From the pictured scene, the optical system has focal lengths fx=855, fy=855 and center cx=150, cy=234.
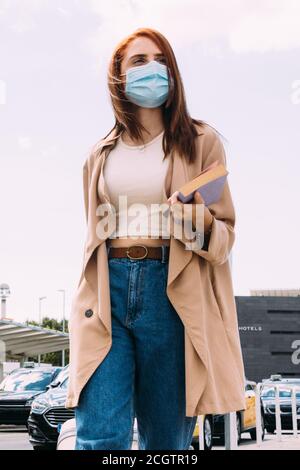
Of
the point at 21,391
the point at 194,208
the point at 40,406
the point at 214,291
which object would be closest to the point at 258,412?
the point at 40,406

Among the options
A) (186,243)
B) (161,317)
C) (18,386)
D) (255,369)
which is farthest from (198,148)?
(255,369)

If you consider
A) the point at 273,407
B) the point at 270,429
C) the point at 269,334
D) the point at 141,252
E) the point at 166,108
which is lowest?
the point at 269,334

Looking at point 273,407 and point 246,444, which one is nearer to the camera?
point 246,444

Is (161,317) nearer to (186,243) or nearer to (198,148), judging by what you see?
(186,243)

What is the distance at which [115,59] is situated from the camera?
8.43ft

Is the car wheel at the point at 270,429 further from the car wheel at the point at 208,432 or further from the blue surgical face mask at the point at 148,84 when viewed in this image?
the blue surgical face mask at the point at 148,84

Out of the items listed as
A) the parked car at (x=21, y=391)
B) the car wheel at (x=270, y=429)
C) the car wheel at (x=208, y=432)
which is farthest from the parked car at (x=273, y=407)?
the car wheel at (x=208, y=432)

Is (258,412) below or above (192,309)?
below

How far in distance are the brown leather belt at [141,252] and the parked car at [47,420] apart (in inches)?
383

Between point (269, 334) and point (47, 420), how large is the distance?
73211 millimetres

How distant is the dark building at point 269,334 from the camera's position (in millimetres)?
82000

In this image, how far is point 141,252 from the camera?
2314 millimetres

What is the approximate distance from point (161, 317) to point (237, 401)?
1.03ft

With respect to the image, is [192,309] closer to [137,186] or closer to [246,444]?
[137,186]
